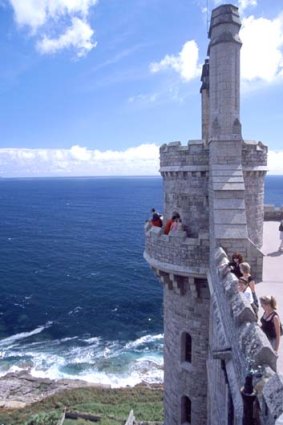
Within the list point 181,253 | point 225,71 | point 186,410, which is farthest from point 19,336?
point 225,71

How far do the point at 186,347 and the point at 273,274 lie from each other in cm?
484

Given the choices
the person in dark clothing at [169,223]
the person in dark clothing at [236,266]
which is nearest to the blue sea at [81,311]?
the person in dark clothing at [169,223]

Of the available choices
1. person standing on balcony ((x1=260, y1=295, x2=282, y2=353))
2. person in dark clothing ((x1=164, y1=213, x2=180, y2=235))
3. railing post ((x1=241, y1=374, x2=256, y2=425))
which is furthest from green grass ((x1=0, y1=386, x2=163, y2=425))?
railing post ((x1=241, y1=374, x2=256, y2=425))

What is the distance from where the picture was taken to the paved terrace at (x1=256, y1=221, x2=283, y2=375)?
34.9 feet

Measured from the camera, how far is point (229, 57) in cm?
1319

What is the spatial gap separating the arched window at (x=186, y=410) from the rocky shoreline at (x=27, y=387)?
22373 millimetres

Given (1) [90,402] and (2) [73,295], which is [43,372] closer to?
(1) [90,402]

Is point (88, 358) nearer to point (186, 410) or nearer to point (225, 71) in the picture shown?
point (186, 410)

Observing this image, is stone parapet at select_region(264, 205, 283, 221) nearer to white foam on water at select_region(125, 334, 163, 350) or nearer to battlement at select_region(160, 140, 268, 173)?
battlement at select_region(160, 140, 268, 173)

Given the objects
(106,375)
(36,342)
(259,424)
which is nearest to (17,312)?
(36,342)

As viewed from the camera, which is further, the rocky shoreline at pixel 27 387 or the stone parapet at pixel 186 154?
the rocky shoreline at pixel 27 387

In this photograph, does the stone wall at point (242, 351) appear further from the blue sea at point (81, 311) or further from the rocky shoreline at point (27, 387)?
the blue sea at point (81, 311)

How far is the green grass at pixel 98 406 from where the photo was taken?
30375 mm

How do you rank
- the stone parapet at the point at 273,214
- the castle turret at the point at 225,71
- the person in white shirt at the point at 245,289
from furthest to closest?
the stone parapet at the point at 273,214 → the castle turret at the point at 225,71 → the person in white shirt at the point at 245,289
